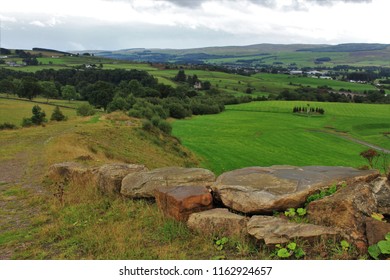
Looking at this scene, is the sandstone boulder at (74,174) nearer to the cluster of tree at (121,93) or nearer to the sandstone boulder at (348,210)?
the sandstone boulder at (348,210)

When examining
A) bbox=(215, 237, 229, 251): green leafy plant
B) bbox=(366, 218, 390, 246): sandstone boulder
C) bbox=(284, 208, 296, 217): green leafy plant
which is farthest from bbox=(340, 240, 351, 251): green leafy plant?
bbox=(215, 237, 229, 251): green leafy plant

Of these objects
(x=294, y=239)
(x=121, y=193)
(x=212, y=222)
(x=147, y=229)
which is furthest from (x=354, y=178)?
(x=121, y=193)

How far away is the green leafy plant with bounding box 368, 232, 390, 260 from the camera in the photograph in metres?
7.00

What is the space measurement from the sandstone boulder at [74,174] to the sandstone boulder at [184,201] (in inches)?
186

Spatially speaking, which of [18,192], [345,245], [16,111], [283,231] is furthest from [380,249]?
[16,111]

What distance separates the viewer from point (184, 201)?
10.0 metres

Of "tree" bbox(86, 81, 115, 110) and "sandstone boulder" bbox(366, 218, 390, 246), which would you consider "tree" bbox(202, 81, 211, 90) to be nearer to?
"tree" bbox(86, 81, 115, 110)

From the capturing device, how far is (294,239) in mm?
7824

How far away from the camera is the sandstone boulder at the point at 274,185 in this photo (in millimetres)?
9555

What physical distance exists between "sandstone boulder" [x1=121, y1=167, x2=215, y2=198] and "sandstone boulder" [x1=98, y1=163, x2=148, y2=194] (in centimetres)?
59

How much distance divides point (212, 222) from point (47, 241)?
490cm

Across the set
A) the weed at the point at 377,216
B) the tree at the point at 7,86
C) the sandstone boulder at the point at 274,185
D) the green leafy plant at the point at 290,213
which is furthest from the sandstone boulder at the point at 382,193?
the tree at the point at 7,86

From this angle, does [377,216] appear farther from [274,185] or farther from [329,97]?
[329,97]
